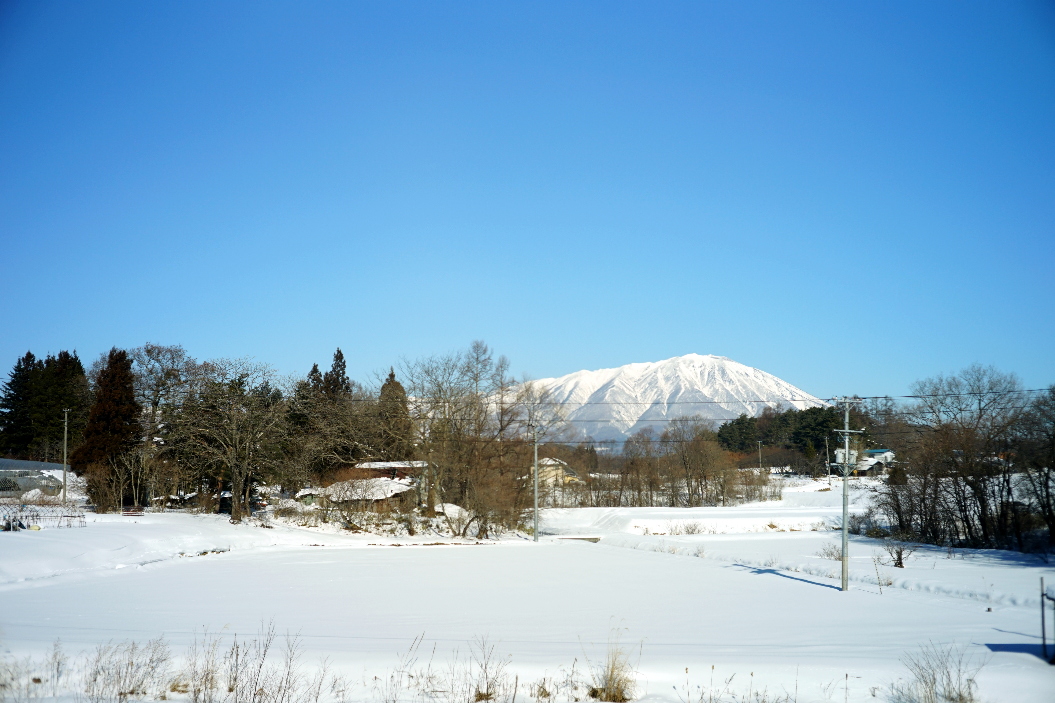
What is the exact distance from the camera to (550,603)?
19844 millimetres

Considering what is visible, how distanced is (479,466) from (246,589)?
2898cm

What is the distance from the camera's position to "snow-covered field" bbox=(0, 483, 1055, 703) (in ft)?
38.4

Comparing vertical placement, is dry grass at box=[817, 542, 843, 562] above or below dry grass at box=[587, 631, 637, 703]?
below

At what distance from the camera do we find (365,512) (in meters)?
46.5

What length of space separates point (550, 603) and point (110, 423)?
38.2 meters

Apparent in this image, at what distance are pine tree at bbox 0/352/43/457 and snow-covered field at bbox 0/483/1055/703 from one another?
45152 millimetres

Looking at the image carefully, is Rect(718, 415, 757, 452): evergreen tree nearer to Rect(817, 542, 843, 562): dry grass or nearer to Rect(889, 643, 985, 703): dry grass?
Rect(817, 542, 843, 562): dry grass

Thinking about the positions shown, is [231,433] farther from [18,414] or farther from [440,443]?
[18,414]

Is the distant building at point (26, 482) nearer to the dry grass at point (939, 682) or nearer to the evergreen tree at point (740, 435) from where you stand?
the dry grass at point (939, 682)

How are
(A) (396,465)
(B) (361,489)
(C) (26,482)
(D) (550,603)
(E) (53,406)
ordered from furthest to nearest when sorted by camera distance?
(E) (53,406), (C) (26,482), (A) (396,465), (B) (361,489), (D) (550,603)

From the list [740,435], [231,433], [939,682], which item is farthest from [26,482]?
[740,435]

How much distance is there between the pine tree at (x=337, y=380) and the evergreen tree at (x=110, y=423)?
16.5 metres

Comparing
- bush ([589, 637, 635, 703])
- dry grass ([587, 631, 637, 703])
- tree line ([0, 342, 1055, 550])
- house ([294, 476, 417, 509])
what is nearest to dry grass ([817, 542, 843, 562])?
tree line ([0, 342, 1055, 550])

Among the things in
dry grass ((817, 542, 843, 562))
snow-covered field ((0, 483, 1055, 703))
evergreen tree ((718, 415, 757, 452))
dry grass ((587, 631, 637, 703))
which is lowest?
→ dry grass ((817, 542, 843, 562))
